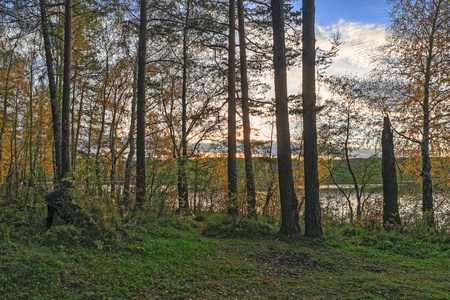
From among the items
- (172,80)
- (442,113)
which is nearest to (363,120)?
(442,113)

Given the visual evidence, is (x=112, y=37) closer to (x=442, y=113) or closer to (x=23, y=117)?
(x=23, y=117)

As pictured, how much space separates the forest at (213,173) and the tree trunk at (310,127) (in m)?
0.04

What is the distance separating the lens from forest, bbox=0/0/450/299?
4.22 metres

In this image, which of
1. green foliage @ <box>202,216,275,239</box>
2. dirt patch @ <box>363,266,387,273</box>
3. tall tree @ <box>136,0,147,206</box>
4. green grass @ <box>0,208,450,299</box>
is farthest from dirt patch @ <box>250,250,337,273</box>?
tall tree @ <box>136,0,147,206</box>

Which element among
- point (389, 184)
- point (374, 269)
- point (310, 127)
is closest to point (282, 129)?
point (310, 127)

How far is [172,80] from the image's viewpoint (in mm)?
12703

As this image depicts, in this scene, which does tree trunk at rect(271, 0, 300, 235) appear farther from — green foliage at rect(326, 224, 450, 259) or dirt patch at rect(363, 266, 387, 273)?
dirt patch at rect(363, 266, 387, 273)

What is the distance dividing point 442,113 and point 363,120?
3620mm

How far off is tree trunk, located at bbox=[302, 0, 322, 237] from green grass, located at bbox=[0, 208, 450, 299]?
2.40 feet

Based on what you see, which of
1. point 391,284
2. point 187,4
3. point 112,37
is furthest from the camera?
point 112,37

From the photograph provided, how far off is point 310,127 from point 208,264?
14.4 ft

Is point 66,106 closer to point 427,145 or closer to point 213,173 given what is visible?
Result: point 213,173

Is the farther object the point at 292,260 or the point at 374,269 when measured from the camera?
the point at 292,260

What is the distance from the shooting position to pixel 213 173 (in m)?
12.0
